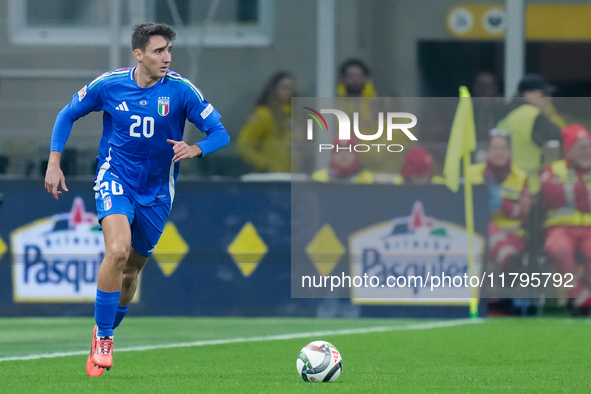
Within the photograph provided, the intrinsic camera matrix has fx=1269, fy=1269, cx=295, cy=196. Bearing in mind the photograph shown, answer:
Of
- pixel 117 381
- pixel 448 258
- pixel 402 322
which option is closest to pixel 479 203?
pixel 448 258

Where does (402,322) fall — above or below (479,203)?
below

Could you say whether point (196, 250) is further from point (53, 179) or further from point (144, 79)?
point (53, 179)

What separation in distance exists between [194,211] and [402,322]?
2.09m

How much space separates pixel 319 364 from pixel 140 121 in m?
1.80

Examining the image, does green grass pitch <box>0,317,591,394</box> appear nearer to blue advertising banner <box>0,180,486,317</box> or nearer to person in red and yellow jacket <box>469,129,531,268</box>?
blue advertising banner <box>0,180,486,317</box>

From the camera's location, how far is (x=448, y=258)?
36.7 feet

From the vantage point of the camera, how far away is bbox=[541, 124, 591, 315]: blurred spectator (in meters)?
11.3

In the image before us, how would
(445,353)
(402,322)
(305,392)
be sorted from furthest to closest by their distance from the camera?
1. (402,322)
2. (445,353)
3. (305,392)

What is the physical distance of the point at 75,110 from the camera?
23.9 feet

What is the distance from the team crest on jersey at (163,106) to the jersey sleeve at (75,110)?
0.36 metres

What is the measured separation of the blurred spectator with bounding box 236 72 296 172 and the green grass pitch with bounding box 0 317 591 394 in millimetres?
1395

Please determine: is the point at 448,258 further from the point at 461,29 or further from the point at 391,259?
the point at 461,29

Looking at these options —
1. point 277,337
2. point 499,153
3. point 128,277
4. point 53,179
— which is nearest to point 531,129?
point 499,153

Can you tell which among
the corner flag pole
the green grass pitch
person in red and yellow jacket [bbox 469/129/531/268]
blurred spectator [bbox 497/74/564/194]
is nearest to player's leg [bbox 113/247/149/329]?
the green grass pitch
